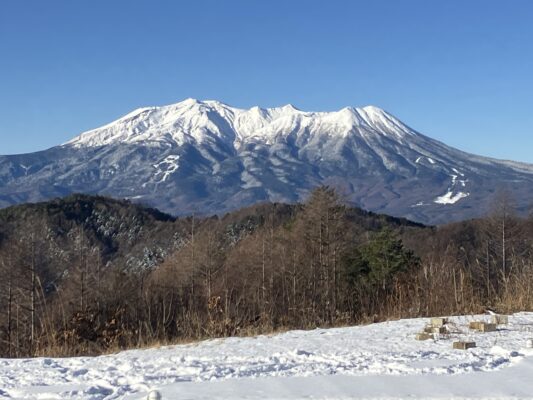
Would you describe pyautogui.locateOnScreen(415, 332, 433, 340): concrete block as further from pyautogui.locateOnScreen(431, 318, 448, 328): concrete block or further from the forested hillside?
the forested hillside

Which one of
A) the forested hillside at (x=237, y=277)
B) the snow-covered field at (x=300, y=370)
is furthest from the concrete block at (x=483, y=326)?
the forested hillside at (x=237, y=277)

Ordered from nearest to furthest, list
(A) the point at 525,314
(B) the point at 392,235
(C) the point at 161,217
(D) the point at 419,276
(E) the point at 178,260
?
(A) the point at 525,314 → (D) the point at 419,276 → (B) the point at 392,235 → (E) the point at 178,260 → (C) the point at 161,217

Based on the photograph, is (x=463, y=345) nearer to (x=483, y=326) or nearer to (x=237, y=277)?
(x=483, y=326)

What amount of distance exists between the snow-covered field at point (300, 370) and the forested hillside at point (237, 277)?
51.2 inches

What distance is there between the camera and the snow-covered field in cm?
397

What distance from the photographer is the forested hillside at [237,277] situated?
777cm

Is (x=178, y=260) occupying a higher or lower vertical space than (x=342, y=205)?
lower

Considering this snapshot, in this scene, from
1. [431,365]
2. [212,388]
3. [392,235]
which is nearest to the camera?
[212,388]

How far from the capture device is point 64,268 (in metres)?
28.8

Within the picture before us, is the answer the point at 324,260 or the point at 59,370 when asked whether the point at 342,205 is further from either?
the point at 59,370

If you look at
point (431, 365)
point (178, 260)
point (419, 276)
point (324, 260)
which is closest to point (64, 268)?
point (178, 260)

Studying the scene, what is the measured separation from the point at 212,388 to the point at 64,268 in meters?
Answer: 26.0

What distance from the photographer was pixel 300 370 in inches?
181

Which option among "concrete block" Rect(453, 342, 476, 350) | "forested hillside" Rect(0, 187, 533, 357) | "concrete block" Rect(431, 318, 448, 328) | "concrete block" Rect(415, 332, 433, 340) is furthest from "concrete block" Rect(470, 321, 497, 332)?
"forested hillside" Rect(0, 187, 533, 357)
